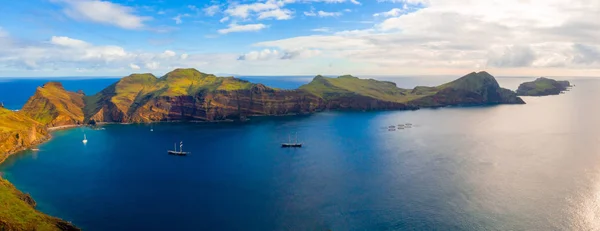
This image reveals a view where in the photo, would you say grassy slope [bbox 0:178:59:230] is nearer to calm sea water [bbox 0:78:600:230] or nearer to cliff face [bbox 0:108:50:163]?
calm sea water [bbox 0:78:600:230]

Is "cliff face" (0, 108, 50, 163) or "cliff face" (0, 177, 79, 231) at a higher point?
"cliff face" (0, 108, 50, 163)

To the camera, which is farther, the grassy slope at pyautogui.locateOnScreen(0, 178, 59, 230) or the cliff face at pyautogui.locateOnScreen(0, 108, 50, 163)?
the cliff face at pyautogui.locateOnScreen(0, 108, 50, 163)

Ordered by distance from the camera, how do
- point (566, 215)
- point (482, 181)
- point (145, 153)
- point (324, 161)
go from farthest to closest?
point (145, 153) → point (324, 161) → point (482, 181) → point (566, 215)

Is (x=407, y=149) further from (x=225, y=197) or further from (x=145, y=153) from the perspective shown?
(x=145, y=153)

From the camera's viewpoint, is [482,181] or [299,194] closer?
[299,194]

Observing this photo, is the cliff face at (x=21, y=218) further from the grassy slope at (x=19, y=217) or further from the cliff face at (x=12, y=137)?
the cliff face at (x=12, y=137)

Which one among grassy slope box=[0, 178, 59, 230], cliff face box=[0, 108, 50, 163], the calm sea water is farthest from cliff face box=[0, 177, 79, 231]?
cliff face box=[0, 108, 50, 163]

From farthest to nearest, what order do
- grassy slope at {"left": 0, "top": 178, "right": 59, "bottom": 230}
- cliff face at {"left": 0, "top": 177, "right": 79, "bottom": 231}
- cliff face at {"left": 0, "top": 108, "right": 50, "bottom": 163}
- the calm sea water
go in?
cliff face at {"left": 0, "top": 108, "right": 50, "bottom": 163} → the calm sea water → cliff face at {"left": 0, "top": 177, "right": 79, "bottom": 231} → grassy slope at {"left": 0, "top": 178, "right": 59, "bottom": 230}

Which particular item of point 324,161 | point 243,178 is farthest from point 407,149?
point 243,178

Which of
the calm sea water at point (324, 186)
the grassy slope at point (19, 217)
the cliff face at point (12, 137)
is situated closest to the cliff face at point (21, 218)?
the grassy slope at point (19, 217)
